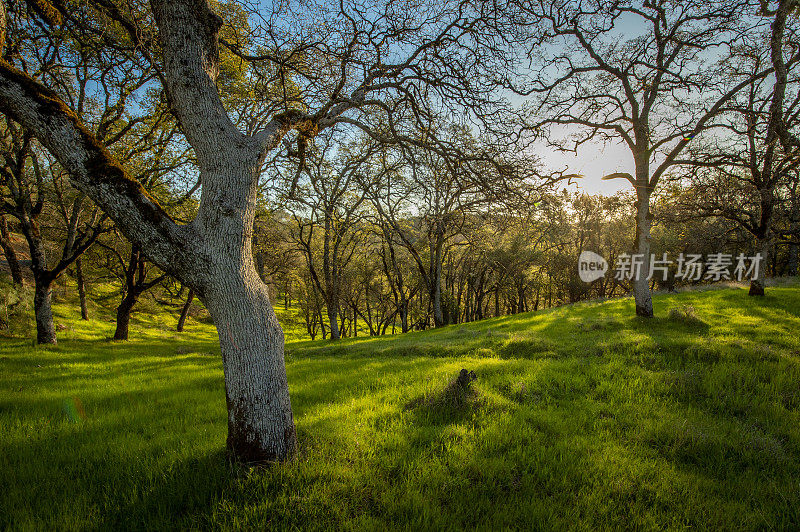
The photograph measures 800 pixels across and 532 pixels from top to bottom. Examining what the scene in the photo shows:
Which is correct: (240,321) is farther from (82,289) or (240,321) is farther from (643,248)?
(82,289)

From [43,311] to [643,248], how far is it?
78.1ft

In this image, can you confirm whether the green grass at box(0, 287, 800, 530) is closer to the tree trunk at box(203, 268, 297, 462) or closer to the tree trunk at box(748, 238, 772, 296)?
the tree trunk at box(203, 268, 297, 462)

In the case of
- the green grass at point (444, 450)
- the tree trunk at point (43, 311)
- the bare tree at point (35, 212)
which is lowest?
the green grass at point (444, 450)

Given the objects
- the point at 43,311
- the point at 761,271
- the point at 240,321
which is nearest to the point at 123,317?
the point at 43,311

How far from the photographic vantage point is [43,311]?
39.3 ft

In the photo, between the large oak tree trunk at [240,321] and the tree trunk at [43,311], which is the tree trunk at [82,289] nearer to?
the tree trunk at [43,311]

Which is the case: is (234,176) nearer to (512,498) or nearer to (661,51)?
(512,498)

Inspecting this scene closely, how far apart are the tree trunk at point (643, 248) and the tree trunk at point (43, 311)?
23.0 metres

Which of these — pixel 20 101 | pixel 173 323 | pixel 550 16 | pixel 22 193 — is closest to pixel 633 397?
pixel 20 101

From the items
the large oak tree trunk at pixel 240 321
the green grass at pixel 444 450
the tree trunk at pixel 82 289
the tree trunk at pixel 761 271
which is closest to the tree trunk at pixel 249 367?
the large oak tree trunk at pixel 240 321

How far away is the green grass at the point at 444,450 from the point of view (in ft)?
9.10

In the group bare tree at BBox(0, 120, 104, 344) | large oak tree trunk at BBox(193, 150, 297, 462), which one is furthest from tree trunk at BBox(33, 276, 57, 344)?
large oak tree trunk at BBox(193, 150, 297, 462)

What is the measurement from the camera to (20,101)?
2777 millimetres

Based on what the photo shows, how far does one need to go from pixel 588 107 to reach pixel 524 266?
17954 mm
